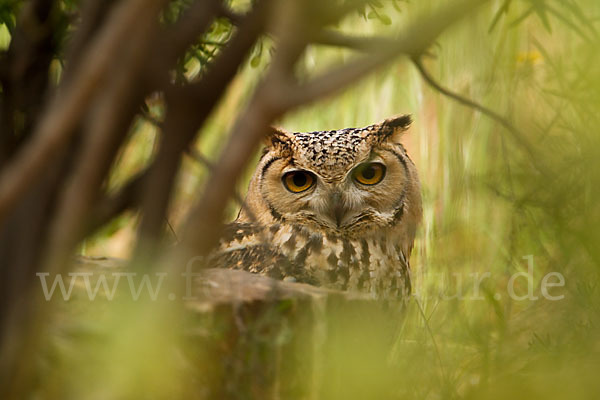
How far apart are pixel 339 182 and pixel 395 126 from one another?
0.29 m

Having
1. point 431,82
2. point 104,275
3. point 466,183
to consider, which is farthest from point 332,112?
point 104,275

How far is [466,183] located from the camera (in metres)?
1.93

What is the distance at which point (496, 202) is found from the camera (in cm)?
190

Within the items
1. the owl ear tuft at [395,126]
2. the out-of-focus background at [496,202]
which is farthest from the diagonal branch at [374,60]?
the owl ear tuft at [395,126]

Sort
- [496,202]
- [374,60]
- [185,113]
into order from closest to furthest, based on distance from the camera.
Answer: [374,60], [185,113], [496,202]

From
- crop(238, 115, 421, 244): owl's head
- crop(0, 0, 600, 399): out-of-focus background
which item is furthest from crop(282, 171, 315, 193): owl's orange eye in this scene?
crop(0, 0, 600, 399): out-of-focus background

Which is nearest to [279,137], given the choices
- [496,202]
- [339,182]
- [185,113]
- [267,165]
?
[267,165]

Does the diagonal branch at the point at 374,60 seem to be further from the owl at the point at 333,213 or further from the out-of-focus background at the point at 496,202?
the owl at the point at 333,213

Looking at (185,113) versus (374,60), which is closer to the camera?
(374,60)

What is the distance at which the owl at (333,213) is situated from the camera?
1860 millimetres

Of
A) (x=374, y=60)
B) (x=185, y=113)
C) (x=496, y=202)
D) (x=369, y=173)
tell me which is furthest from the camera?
(x=369, y=173)

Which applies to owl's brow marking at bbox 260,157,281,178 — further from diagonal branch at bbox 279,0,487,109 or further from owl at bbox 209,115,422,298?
diagonal branch at bbox 279,0,487,109

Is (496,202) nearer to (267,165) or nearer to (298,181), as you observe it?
(298,181)

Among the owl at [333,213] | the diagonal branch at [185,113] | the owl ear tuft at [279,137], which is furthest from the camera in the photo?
the owl ear tuft at [279,137]
